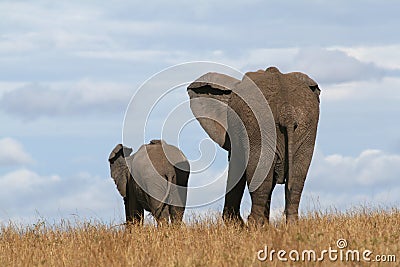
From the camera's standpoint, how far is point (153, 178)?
18.0 m

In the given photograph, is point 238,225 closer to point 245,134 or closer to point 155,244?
point 245,134

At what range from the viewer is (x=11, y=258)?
11.2m

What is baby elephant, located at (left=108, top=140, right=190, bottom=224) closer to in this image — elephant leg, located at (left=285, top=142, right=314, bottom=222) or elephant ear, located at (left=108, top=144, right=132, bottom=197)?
elephant ear, located at (left=108, top=144, right=132, bottom=197)

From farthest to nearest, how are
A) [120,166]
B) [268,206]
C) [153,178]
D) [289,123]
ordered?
[120,166] < [153,178] < [268,206] < [289,123]

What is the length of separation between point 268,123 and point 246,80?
0.93m

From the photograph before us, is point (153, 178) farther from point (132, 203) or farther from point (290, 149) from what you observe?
point (290, 149)

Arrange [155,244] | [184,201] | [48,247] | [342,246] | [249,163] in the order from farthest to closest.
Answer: [184,201] < [249,163] < [48,247] < [155,244] < [342,246]

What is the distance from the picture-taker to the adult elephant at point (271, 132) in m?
12.6

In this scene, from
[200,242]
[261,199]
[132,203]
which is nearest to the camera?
[200,242]

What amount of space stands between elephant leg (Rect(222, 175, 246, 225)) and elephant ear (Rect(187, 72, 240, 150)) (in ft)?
2.63

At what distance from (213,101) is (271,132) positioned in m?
1.92

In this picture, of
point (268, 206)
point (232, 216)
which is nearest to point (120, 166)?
point (232, 216)

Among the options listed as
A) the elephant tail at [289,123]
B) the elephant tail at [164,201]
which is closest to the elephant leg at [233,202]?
the elephant tail at [289,123]

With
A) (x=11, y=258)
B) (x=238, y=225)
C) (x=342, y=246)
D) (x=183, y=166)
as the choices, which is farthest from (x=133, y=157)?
(x=342, y=246)
